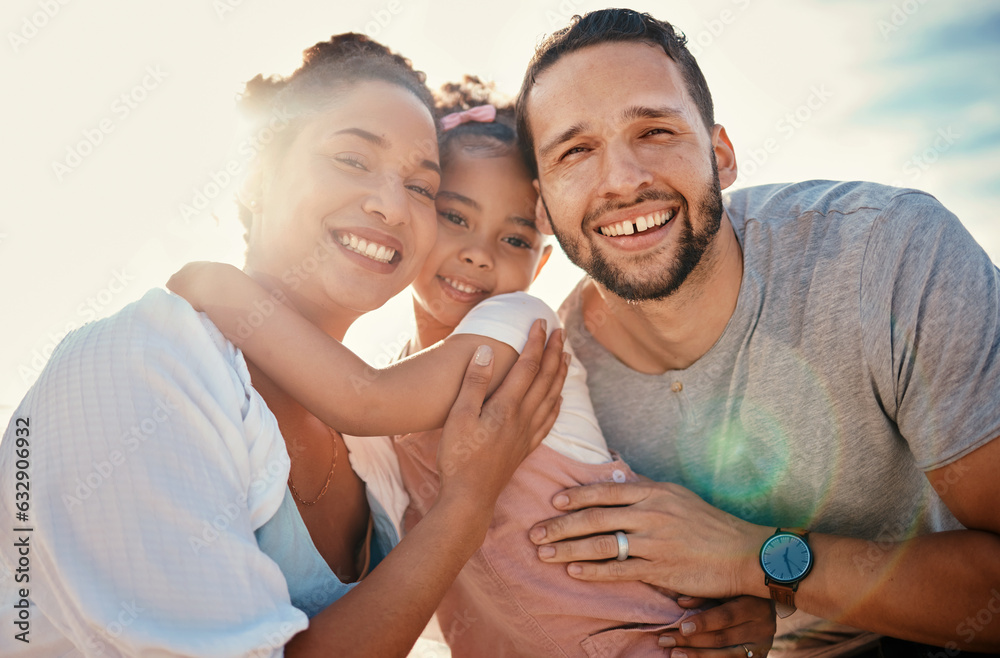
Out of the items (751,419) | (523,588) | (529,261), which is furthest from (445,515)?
(529,261)

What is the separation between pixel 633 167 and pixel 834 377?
119 cm

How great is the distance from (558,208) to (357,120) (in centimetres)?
99

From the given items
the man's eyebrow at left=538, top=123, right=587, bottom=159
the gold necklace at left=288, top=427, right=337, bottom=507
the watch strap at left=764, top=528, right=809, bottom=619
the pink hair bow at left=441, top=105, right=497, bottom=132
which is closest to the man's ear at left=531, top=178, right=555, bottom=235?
the man's eyebrow at left=538, top=123, right=587, bottom=159

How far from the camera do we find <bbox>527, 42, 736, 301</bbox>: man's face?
2746 millimetres

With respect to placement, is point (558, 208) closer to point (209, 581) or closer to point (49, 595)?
point (209, 581)

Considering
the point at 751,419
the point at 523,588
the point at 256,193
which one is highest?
the point at 256,193

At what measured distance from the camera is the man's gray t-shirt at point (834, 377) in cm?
224

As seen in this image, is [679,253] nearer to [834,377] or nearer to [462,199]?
[834,377]

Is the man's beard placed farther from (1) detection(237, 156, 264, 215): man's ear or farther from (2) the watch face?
(1) detection(237, 156, 264, 215): man's ear

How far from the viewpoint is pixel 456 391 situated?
7.79ft

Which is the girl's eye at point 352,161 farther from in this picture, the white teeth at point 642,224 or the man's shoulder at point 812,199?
the man's shoulder at point 812,199

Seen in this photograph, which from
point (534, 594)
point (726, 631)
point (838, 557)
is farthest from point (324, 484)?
point (838, 557)

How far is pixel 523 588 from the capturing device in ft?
7.90

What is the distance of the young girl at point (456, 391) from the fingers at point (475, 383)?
0.04 m
